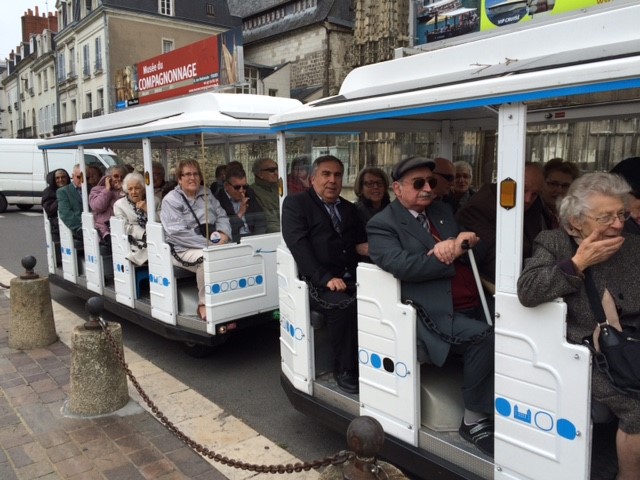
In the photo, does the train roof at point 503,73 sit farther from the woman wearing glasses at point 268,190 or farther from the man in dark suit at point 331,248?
the woman wearing glasses at point 268,190

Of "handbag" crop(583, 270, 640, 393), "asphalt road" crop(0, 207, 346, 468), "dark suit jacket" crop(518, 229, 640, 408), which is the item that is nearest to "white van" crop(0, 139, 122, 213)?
"asphalt road" crop(0, 207, 346, 468)

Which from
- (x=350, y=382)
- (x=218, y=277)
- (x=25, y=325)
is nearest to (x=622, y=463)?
(x=350, y=382)

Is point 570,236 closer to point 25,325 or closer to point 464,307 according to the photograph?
point 464,307

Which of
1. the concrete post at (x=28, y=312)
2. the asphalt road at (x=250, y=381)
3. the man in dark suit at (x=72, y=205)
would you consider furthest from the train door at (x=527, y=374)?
the man in dark suit at (x=72, y=205)

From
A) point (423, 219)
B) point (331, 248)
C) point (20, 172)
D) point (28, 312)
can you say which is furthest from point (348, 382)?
point (20, 172)

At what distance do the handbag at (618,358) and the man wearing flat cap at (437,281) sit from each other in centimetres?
57

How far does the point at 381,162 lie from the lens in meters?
5.43

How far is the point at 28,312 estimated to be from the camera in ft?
18.6

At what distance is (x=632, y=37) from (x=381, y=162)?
10.7 feet

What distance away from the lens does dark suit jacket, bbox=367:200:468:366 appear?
2.87 m

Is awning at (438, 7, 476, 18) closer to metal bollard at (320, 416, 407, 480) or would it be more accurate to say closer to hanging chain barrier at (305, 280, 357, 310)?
hanging chain barrier at (305, 280, 357, 310)

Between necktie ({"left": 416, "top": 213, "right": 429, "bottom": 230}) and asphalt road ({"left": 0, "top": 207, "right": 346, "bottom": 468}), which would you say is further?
asphalt road ({"left": 0, "top": 207, "right": 346, "bottom": 468})

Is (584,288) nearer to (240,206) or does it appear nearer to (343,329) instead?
(343,329)

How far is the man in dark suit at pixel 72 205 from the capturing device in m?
7.16
